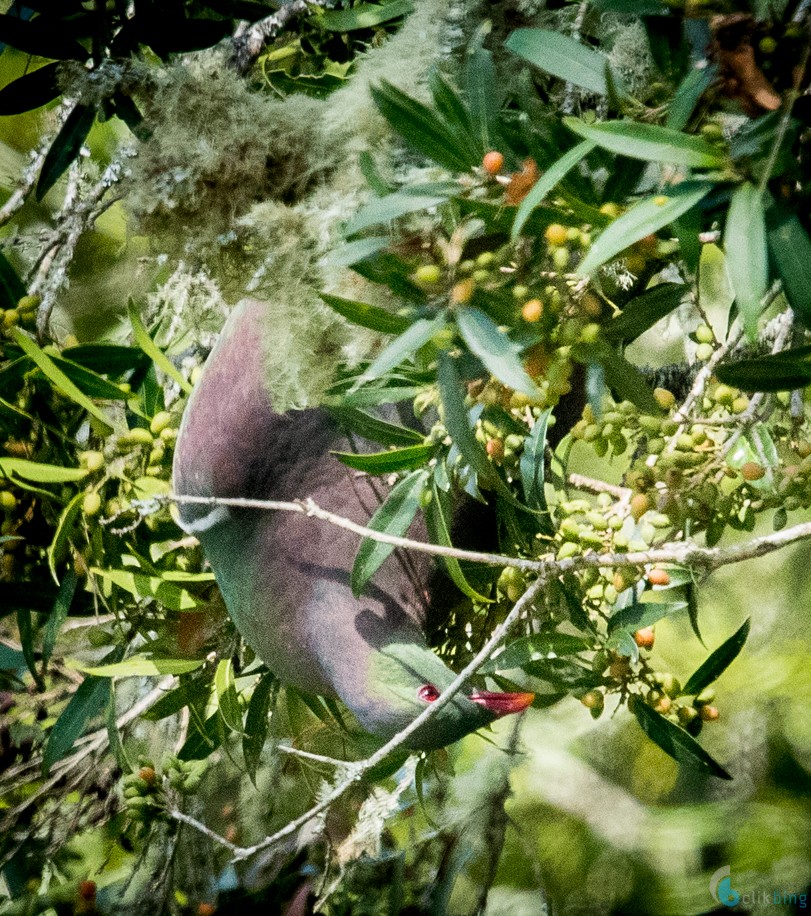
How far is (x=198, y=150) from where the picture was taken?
692mm

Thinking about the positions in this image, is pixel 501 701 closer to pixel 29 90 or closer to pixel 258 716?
pixel 258 716

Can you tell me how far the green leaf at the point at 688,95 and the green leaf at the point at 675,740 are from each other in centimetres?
43

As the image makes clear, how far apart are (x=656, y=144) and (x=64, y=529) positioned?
1.87 ft

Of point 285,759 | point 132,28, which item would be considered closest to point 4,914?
point 285,759

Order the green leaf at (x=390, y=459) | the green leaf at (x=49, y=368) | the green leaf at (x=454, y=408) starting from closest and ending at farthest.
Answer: the green leaf at (x=454, y=408)
the green leaf at (x=390, y=459)
the green leaf at (x=49, y=368)

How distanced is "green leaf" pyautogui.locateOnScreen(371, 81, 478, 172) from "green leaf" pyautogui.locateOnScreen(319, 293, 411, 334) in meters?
0.10

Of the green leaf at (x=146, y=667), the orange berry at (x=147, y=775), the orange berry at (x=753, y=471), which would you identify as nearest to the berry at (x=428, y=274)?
the orange berry at (x=753, y=471)

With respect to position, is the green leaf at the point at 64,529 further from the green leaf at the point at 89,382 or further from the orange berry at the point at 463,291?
the orange berry at the point at 463,291

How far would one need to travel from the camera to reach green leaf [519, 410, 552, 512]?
700 mm

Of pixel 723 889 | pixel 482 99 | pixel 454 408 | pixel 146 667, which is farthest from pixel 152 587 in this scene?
pixel 723 889

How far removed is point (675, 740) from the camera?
0.73m

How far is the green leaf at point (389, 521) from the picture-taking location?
26.5 inches

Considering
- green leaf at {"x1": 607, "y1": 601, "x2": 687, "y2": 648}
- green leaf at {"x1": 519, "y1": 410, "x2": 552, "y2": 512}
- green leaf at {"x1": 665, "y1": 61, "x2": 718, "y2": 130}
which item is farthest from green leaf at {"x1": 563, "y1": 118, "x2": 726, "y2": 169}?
green leaf at {"x1": 607, "y1": 601, "x2": 687, "y2": 648}

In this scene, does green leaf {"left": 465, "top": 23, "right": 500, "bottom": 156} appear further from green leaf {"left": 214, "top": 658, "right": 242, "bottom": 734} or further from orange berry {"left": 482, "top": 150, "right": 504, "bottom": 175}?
green leaf {"left": 214, "top": 658, "right": 242, "bottom": 734}
